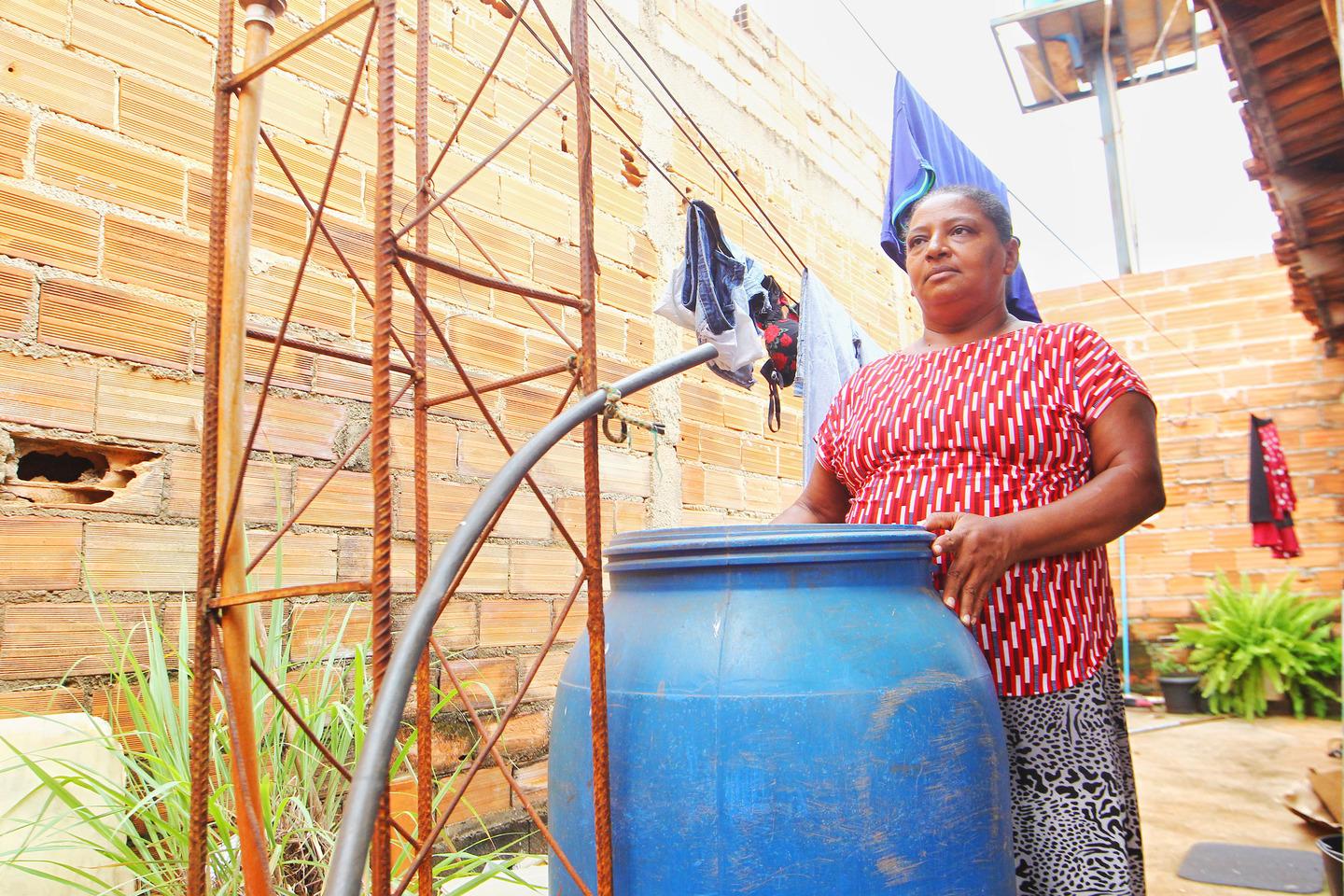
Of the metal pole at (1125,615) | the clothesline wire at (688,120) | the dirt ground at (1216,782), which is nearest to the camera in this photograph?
the clothesline wire at (688,120)

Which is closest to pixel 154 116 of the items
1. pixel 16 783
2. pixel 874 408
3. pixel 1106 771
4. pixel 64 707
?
pixel 64 707

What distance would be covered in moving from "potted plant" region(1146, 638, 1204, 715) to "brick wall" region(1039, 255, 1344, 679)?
0.86ft

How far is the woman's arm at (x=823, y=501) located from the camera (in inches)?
67.5

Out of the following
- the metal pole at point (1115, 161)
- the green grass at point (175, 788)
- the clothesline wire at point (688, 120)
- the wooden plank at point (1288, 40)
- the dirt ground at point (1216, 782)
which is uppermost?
the metal pole at point (1115, 161)

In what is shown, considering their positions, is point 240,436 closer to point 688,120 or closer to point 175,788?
point 175,788

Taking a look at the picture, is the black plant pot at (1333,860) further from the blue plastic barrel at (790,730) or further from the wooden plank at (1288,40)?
the wooden plank at (1288,40)

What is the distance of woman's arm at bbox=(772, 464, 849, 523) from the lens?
171cm

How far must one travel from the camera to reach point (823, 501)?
1.72 m

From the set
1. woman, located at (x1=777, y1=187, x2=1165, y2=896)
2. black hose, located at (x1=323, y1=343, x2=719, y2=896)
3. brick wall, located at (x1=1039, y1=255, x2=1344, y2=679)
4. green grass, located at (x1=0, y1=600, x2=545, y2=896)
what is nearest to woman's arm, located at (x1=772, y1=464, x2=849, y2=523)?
woman, located at (x1=777, y1=187, x2=1165, y2=896)

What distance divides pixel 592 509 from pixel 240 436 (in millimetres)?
618

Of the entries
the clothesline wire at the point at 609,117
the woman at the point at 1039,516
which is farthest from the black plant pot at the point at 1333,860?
the clothesline wire at the point at 609,117

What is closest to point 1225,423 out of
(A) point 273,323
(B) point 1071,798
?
(B) point 1071,798

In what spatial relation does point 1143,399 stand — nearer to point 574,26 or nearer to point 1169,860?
point 574,26

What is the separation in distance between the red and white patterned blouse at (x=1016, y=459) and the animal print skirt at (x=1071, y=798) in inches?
1.5
